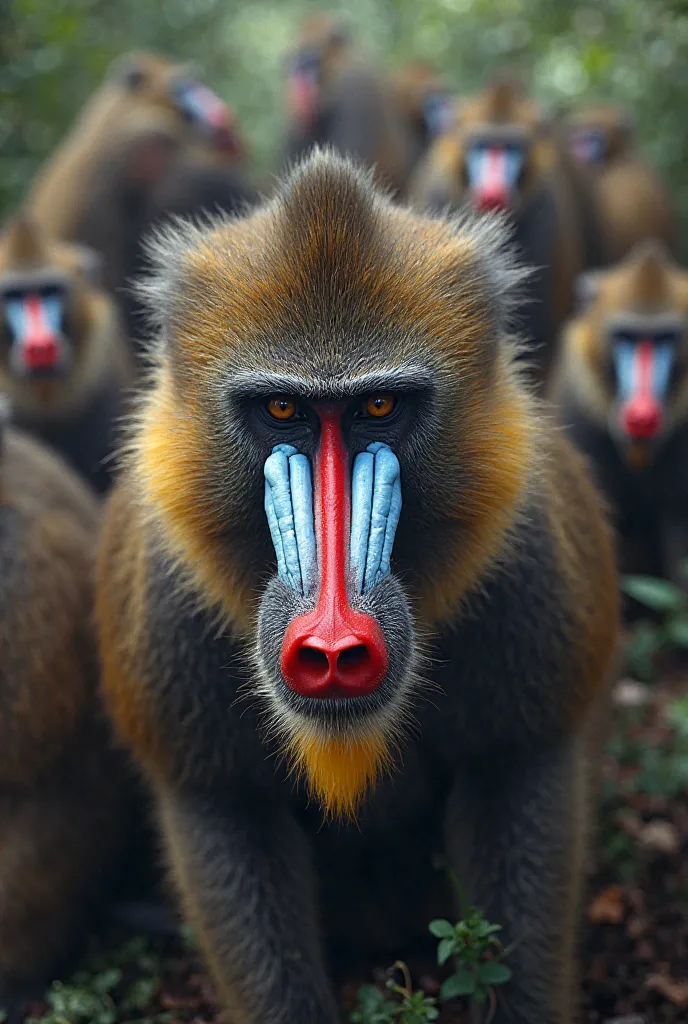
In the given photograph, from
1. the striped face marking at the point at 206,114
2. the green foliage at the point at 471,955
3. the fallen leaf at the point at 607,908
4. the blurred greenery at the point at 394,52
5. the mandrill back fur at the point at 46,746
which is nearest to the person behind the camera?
the green foliage at the point at 471,955

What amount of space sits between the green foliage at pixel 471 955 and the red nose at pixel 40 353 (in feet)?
12.5

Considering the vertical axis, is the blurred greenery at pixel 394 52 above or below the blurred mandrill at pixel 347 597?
above

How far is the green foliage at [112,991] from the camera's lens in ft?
11.6

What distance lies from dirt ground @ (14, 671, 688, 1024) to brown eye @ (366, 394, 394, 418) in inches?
69.3

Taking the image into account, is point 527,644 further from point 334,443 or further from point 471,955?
point 334,443

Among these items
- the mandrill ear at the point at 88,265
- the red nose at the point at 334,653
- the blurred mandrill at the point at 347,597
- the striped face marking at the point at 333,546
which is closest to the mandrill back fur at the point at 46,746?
the blurred mandrill at the point at 347,597

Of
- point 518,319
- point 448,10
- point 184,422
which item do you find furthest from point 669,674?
point 448,10

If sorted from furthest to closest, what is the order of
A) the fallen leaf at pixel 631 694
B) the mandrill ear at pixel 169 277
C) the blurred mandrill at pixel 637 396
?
the blurred mandrill at pixel 637 396 < the fallen leaf at pixel 631 694 < the mandrill ear at pixel 169 277

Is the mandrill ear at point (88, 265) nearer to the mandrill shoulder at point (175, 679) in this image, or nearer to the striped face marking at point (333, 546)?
the mandrill shoulder at point (175, 679)

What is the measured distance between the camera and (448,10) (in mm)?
10781

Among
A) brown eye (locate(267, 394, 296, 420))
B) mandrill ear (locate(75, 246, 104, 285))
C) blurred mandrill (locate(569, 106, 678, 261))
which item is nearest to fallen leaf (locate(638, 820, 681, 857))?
brown eye (locate(267, 394, 296, 420))

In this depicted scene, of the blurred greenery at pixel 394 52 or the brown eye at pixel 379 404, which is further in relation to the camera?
the blurred greenery at pixel 394 52

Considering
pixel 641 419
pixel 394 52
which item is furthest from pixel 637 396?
pixel 394 52

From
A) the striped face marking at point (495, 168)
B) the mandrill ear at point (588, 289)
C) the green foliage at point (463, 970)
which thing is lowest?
the green foliage at point (463, 970)
